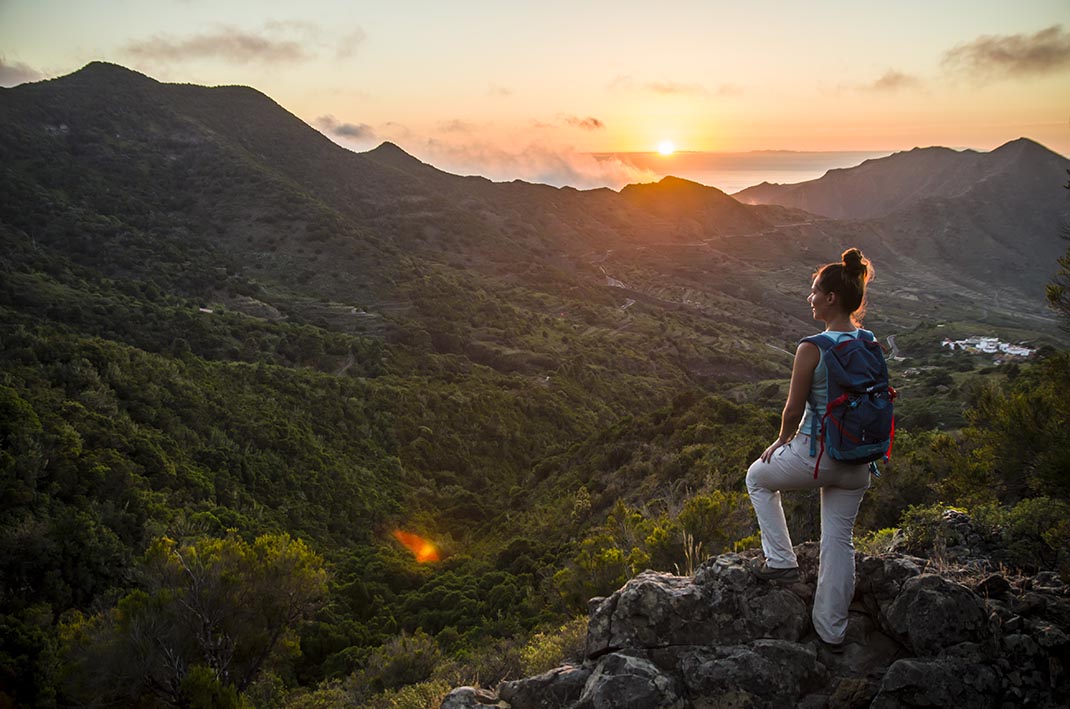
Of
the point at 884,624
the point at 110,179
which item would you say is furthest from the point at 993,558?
the point at 110,179

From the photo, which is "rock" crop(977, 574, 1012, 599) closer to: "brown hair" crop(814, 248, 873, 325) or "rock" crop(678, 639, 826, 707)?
"rock" crop(678, 639, 826, 707)

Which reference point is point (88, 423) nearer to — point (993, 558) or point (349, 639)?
point (349, 639)

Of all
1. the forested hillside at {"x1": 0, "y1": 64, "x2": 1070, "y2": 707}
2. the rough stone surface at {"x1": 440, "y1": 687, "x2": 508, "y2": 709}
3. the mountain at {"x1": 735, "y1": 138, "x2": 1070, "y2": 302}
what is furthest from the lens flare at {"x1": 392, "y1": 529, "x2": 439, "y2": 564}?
the mountain at {"x1": 735, "y1": 138, "x2": 1070, "y2": 302}

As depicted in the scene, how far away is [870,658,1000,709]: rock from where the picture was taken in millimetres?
3217

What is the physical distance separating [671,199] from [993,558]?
178 metres

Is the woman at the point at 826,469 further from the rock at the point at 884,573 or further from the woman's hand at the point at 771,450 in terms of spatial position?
the rock at the point at 884,573

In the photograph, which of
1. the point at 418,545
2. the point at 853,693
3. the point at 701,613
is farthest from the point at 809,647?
the point at 418,545

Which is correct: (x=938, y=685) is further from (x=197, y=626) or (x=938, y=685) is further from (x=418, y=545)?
(x=418, y=545)

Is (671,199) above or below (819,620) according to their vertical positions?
above

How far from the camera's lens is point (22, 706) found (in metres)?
→ 8.13

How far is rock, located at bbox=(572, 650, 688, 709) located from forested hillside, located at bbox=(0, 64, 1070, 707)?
140 cm

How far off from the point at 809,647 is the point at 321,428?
2805 cm

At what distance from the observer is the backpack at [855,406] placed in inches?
131

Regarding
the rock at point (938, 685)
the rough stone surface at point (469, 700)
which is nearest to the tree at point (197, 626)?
the rough stone surface at point (469, 700)
